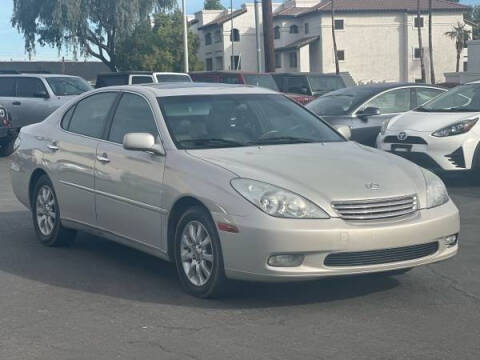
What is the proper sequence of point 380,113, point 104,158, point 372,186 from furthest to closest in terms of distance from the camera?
point 380,113 → point 104,158 → point 372,186

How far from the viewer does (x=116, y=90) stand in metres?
7.83

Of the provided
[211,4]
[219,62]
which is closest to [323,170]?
[219,62]

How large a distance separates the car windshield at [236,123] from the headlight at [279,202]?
949 mm

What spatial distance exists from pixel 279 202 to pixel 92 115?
8.92ft

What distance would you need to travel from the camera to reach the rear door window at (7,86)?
70.5 ft

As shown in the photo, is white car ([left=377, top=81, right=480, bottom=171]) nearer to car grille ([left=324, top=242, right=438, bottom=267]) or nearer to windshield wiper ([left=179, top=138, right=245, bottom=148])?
windshield wiper ([left=179, top=138, right=245, bottom=148])

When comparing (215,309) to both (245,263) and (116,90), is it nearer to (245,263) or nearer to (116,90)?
(245,263)

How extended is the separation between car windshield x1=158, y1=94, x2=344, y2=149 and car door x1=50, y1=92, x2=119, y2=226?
0.84 meters

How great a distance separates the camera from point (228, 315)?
591cm

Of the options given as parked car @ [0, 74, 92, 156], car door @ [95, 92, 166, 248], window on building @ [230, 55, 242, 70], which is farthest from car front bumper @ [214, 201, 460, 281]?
window on building @ [230, 55, 242, 70]

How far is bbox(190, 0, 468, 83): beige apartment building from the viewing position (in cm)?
7681

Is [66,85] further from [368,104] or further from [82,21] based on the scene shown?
[82,21]

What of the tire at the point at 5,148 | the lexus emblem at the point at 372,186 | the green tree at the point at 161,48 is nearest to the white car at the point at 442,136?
the lexus emblem at the point at 372,186

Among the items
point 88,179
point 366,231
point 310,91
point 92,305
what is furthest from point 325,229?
point 310,91
